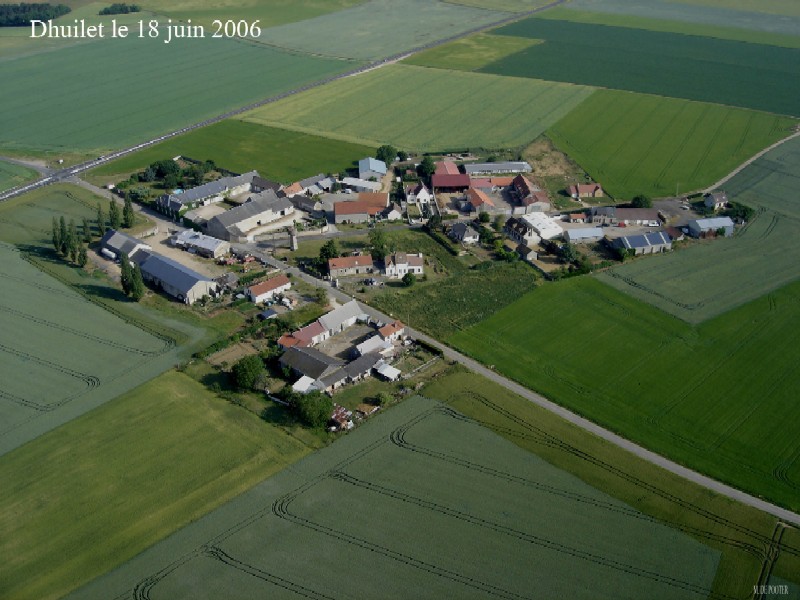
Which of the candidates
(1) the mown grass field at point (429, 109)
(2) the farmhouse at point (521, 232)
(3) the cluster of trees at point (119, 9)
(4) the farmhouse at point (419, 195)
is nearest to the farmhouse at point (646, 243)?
(2) the farmhouse at point (521, 232)

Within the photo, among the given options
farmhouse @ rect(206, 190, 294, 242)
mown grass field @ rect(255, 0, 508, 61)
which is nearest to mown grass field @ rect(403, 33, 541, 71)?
mown grass field @ rect(255, 0, 508, 61)

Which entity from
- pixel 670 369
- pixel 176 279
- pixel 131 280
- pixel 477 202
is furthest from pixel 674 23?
pixel 131 280

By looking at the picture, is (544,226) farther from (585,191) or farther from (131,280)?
(131,280)

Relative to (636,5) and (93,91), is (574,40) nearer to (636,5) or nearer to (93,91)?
(636,5)

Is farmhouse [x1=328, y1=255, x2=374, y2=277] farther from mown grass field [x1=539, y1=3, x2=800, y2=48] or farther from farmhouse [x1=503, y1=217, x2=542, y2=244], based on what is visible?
mown grass field [x1=539, y1=3, x2=800, y2=48]

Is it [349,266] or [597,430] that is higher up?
[349,266]

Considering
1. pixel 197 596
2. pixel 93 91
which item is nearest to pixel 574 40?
pixel 93 91

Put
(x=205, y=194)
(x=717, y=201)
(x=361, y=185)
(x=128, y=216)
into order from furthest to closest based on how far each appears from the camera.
Result: 1. (x=361, y=185)
2. (x=205, y=194)
3. (x=717, y=201)
4. (x=128, y=216)
